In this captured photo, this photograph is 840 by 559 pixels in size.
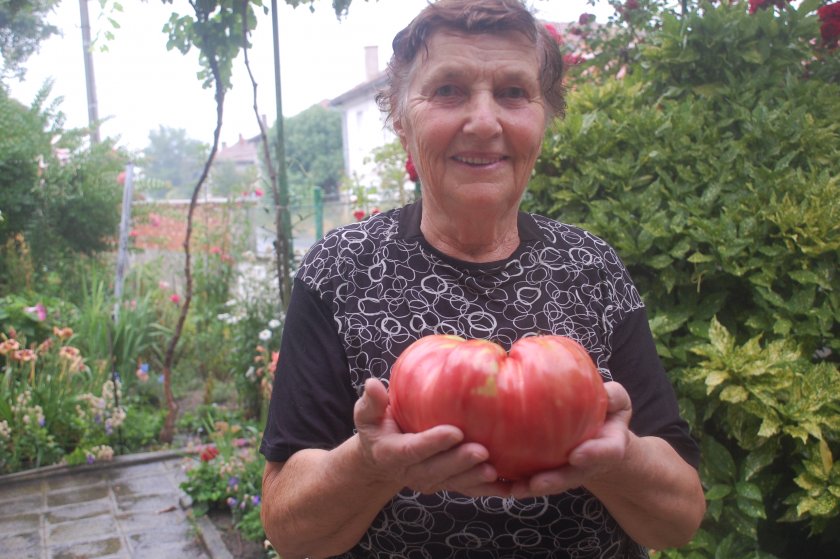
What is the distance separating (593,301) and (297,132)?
151 feet

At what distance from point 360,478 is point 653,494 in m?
0.55

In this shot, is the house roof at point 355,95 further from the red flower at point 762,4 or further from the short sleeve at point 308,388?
the short sleeve at point 308,388

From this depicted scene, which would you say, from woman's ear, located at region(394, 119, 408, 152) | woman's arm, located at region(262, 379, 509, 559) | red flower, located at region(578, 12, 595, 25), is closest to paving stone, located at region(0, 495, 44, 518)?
woman's arm, located at region(262, 379, 509, 559)

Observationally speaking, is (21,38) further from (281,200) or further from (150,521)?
(150,521)

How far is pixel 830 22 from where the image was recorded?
311cm

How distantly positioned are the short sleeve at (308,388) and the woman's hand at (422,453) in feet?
1.19

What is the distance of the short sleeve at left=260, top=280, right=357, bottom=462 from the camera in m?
1.48

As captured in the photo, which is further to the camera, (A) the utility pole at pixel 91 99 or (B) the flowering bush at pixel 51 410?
(A) the utility pole at pixel 91 99

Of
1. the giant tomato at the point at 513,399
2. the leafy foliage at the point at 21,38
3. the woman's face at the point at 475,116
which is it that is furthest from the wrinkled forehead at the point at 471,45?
the leafy foliage at the point at 21,38

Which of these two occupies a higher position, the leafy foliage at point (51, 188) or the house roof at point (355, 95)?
the house roof at point (355, 95)

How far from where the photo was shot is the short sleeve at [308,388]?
4.84 feet

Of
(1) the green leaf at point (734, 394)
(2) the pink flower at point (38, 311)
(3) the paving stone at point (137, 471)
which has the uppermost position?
(1) the green leaf at point (734, 394)

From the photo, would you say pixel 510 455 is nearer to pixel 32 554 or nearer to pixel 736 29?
pixel 736 29

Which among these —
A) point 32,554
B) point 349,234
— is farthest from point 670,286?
point 32,554
